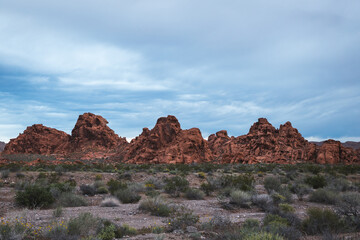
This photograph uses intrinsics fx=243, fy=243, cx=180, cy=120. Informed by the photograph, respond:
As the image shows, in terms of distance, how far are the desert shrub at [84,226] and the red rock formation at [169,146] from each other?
42941mm

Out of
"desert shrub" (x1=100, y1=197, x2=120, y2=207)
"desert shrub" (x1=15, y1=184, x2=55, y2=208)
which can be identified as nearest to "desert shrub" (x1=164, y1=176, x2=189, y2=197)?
"desert shrub" (x1=100, y1=197, x2=120, y2=207)

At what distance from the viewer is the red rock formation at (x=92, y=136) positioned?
7794 cm

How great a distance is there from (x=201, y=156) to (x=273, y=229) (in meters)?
49.1

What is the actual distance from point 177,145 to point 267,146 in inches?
986

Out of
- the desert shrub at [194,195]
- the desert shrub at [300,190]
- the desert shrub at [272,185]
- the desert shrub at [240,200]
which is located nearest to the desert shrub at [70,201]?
the desert shrub at [194,195]

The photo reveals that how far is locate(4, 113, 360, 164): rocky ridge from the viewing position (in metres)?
53.8

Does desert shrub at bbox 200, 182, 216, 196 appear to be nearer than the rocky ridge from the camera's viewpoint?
Yes

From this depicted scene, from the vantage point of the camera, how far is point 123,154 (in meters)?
64.9

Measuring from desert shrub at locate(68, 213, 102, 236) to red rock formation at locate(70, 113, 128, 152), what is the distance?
236 feet

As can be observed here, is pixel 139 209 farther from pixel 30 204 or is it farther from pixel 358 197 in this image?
pixel 358 197

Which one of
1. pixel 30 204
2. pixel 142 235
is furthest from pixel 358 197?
pixel 30 204

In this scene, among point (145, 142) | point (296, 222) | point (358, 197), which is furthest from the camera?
point (145, 142)

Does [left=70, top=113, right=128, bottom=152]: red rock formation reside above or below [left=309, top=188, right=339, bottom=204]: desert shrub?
above

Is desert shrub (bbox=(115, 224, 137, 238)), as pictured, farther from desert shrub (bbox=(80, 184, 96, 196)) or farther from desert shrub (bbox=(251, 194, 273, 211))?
desert shrub (bbox=(80, 184, 96, 196))
